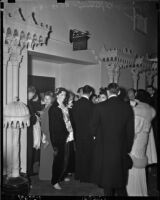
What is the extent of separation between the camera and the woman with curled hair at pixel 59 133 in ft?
7.05

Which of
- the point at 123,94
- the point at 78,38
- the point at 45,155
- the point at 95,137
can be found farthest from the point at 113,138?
the point at 78,38

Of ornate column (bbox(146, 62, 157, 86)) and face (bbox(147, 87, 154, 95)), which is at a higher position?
ornate column (bbox(146, 62, 157, 86))

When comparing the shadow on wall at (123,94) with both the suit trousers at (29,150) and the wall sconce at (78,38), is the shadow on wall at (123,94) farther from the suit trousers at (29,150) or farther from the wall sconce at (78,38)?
the suit trousers at (29,150)

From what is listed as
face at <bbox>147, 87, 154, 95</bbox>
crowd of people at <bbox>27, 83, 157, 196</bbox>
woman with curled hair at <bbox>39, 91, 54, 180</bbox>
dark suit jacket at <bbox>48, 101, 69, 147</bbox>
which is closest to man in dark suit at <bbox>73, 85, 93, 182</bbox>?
crowd of people at <bbox>27, 83, 157, 196</bbox>

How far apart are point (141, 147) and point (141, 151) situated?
3 centimetres

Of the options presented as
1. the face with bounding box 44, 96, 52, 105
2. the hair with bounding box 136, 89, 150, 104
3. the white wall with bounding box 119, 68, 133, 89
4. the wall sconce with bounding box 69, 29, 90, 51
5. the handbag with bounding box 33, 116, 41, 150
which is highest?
the wall sconce with bounding box 69, 29, 90, 51

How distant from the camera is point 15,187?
2088mm

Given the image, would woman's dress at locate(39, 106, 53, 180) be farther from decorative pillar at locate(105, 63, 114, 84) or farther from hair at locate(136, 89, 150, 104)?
hair at locate(136, 89, 150, 104)

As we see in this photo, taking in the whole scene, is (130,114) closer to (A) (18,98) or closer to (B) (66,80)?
(B) (66,80)

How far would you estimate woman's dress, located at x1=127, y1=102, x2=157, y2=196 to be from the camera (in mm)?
2107

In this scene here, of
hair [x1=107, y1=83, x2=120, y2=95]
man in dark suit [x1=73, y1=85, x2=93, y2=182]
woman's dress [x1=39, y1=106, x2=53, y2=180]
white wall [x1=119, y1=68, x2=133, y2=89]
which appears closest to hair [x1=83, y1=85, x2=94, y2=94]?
man in dark suit [x1=73, y1=85, x2=93, y2=182]

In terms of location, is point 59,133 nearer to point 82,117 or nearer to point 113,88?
point 82,117

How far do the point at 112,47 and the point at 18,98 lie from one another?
86cm

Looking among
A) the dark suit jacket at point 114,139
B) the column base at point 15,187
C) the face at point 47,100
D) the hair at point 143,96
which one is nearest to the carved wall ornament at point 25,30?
the face at point 47,100
